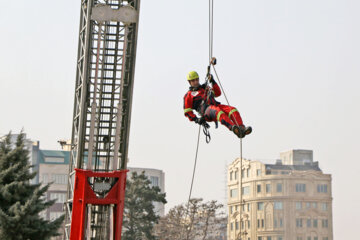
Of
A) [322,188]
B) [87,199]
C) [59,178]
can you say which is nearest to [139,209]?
[87,199]

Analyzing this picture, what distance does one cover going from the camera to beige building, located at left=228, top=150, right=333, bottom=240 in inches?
3782

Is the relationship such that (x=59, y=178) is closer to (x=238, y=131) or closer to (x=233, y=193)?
(x=233, y=193)

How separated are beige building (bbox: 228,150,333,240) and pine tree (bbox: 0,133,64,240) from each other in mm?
74322

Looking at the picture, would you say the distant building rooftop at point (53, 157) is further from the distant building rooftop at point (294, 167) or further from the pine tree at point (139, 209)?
the pine tree at point (139, 209)

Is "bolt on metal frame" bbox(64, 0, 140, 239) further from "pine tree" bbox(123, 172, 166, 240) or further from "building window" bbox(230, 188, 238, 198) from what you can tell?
"building window" bbox(230, 188, 238, 198)

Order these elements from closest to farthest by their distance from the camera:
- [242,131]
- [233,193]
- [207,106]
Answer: [242,131] → [207,106] → [233,193]

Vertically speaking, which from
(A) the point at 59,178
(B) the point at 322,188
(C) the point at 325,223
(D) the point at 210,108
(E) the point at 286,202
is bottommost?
(D) the point at 210,108

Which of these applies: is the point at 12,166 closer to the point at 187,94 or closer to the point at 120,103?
the point at 120,103

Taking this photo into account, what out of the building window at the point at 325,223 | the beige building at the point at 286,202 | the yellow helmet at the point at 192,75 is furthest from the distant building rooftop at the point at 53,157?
the yellow helmet at the point at 192,75

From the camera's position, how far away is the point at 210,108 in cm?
Answer: 1301

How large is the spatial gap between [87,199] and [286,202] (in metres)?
82.0

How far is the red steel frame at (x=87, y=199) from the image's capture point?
664 inches

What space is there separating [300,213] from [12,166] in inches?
3073

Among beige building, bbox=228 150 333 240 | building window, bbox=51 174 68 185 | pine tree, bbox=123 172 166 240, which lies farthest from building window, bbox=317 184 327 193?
pine tree, bbox=123 172 166 240
